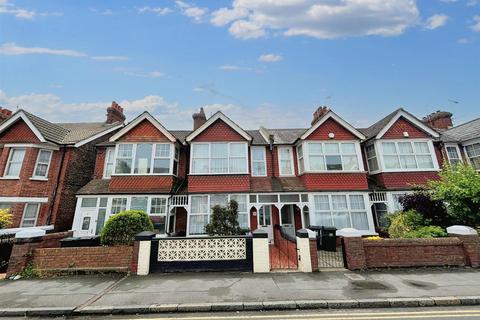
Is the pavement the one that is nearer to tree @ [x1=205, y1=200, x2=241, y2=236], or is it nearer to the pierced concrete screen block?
the pierced concrete screen block

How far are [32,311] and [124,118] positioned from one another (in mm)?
18274

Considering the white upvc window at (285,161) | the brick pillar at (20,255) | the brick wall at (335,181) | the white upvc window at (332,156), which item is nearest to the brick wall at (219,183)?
the white upvc window at (285,161)

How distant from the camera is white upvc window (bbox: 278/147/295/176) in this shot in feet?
52.1

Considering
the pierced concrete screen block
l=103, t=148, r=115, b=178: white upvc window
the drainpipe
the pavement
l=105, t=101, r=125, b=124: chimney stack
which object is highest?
l=105, t=101, r=125, b=124: chimney stack

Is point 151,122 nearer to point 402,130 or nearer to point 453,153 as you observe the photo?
point 402,130

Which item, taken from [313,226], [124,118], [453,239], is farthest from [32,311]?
[124,118]

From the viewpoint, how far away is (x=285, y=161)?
16.1 meters

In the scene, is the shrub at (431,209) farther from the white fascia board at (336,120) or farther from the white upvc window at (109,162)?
the white upvc window at (109,162)

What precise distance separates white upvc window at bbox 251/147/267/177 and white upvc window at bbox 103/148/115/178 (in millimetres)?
10032

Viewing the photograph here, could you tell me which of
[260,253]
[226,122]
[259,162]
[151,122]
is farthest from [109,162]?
[260,253]

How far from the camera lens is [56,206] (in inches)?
542

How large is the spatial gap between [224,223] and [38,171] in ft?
42.5

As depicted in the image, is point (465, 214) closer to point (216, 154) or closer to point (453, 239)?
point (453, 239)

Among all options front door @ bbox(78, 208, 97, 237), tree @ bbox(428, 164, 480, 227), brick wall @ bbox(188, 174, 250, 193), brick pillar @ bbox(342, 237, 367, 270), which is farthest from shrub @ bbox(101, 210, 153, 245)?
tree @ bbox(428, 164, 480, 227)
